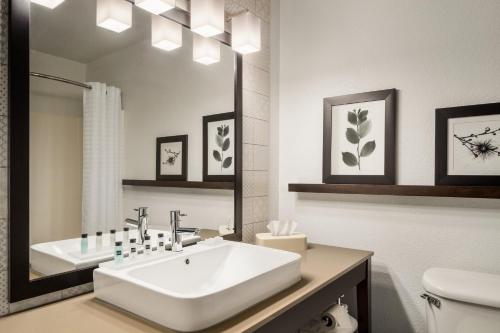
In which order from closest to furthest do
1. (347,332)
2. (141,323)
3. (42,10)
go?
(141,323), (42,10), (347,332)

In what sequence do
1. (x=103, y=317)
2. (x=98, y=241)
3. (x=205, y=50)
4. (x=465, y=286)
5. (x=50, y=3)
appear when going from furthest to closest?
(x=205, y=50)
(x=465, y=286)
(x=98, y=241)
(x=50, y=3)
(x=103, y=317)

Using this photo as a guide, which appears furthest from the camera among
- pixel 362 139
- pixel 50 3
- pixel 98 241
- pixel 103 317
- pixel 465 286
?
pixel 362 139

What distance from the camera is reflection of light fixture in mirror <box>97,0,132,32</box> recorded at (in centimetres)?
118

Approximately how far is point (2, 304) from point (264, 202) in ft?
4.35

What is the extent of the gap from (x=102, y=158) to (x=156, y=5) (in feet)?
2.07

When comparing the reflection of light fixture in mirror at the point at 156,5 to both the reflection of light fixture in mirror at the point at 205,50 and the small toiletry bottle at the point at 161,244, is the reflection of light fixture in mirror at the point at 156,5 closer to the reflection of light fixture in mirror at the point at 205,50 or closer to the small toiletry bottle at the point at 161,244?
the reflection of light fixture in mirror at the point at 205,50

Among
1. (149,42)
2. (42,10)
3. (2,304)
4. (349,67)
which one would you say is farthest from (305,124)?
(2,304)

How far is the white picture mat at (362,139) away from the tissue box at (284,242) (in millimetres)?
437

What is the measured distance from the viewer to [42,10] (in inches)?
39.8

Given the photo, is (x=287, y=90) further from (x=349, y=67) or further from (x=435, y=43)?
(x=435, y=43)

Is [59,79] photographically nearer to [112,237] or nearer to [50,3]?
[50,3]

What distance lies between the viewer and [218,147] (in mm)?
1667

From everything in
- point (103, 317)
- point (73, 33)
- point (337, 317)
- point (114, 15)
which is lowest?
point (337, 317)

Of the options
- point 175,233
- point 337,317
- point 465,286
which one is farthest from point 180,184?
point 465,286
